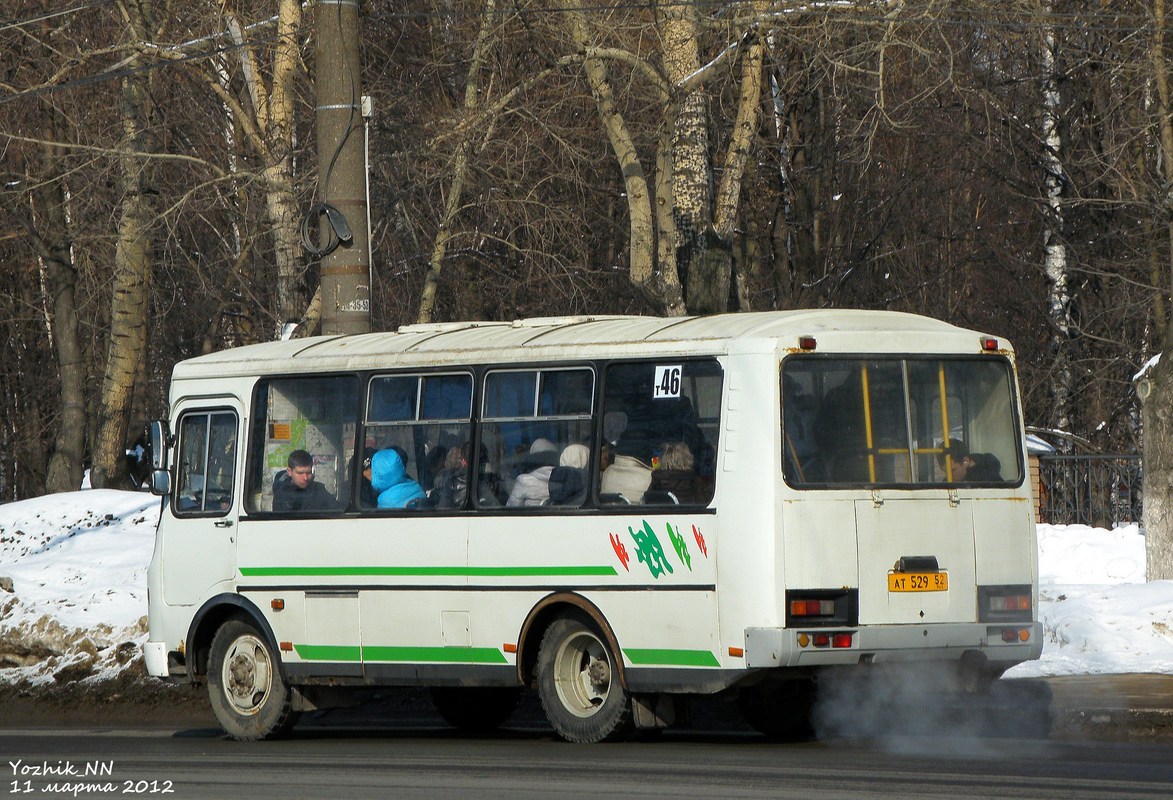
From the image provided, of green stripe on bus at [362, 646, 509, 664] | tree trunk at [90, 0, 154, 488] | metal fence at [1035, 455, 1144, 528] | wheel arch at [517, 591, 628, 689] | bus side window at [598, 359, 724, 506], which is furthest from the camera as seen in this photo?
metal fence at [1035, 455, 1144, 528]

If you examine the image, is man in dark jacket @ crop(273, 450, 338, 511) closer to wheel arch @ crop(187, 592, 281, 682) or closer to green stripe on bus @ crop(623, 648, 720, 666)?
wheel arch @ crop(187, 592, 281, 682)

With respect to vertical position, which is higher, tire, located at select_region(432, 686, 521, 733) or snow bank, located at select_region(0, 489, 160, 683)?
snow bank, located at select_region(0, 489, 160, 683)

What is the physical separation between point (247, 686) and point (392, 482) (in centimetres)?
187

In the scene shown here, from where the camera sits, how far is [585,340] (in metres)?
10.9

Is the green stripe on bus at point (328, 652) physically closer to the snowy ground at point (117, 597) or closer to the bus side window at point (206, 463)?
Result: the bus side window at point (206, 463)

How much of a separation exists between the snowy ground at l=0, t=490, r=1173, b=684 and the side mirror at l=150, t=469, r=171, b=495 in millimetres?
2741

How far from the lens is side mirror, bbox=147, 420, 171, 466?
12984mm

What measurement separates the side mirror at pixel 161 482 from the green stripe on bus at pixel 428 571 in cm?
102

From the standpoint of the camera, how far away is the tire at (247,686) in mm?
12117

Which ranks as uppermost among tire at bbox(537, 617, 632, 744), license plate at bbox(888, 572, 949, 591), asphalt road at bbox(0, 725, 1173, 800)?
license plate at bbox(888, 572, 949, 591)

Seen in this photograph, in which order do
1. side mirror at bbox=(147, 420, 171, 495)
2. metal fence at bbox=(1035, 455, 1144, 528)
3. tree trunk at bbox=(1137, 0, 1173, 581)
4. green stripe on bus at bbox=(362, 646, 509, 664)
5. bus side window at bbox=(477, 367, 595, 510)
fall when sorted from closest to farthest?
bus side window at bbox=(477, 367, 595, 510), green stripe on bus at bbox=(362, 646, 509, 664), side mirror at bbox=(147, 420, 171, 495), tree trunk at bbox=(1137, 0, 1173, 581), metal fence at bbox=(1035, 455, 1144, 528)

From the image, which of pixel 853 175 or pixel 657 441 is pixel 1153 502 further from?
pixel 853 175

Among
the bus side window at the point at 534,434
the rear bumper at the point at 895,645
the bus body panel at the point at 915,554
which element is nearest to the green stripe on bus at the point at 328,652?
the bus side window at the point at 534,434

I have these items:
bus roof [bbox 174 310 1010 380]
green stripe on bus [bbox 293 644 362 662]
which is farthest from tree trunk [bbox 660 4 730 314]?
green stripe on bus [bbox 293 644 362 662]
